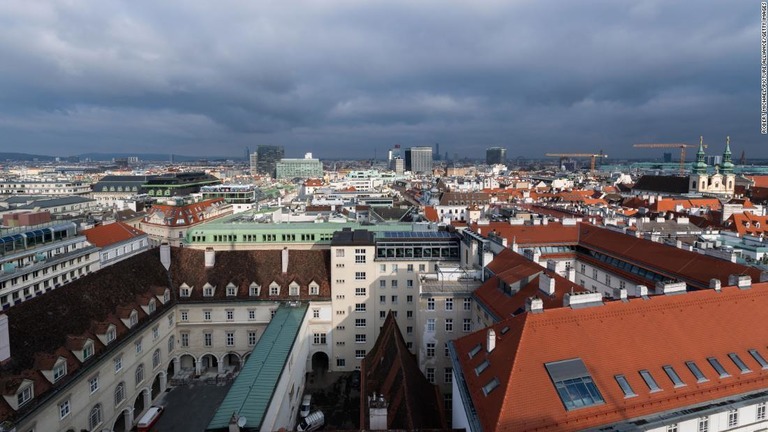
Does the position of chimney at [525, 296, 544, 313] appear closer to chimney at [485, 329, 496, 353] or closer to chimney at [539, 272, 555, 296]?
chimney at [485, 329, 496, 353]

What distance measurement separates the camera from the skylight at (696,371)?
27.4 m

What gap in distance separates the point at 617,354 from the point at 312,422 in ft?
91.0

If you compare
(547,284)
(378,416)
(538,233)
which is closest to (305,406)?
(378,416)

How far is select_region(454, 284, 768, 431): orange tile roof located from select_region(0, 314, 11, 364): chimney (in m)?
30.9

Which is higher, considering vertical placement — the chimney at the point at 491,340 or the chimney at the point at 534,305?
→ the chimney at the point at 534,305

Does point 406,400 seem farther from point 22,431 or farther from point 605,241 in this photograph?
point 605,241

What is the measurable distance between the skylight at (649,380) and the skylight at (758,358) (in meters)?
7.79

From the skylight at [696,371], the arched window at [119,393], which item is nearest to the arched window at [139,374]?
the arched window at [119,393]

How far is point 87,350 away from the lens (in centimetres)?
3794

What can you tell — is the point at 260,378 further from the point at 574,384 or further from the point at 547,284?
the point at 547,284

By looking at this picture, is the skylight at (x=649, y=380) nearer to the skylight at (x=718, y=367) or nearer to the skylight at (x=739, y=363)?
the skylight at (x=718, y=367)

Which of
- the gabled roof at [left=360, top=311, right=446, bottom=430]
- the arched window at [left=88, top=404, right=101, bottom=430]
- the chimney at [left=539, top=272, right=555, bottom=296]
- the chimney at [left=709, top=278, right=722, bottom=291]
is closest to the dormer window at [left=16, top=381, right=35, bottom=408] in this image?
the arched window at [left=88, top=404, right=101, bottom=430]

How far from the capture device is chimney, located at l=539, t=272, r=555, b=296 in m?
35.1

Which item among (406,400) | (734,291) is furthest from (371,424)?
(734,291)
